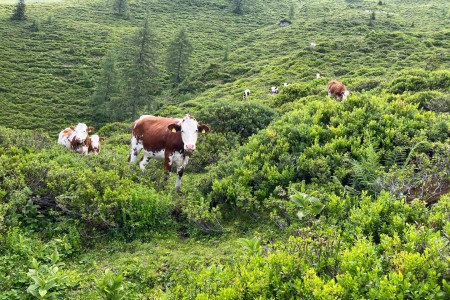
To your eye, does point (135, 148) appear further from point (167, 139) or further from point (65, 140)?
point (65, 140)

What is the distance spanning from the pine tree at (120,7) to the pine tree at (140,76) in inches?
1792

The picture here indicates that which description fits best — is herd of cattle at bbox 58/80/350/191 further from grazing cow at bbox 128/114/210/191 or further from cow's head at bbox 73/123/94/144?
cow's head at bbox 73/123/94/144

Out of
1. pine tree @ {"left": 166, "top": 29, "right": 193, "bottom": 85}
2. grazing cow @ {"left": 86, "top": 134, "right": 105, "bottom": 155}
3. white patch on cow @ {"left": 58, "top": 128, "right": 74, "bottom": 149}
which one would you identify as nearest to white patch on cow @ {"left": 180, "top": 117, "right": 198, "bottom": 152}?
grazing cow @ {"left": 86, "top": 134, "right": 105, "bottom": 155}

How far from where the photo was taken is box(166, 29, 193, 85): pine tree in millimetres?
53031

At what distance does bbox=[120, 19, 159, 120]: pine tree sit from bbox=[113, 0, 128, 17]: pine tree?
45529mm

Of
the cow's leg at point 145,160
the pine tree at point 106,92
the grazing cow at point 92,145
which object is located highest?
the cow's leg at point 145,160

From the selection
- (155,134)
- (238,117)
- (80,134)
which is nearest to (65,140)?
(80,134)

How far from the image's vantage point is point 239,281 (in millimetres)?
4105

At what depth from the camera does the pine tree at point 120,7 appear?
285 ft

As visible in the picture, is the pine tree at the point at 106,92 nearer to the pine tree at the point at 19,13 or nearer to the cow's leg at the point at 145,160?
the cow's leg at the point at 145,160

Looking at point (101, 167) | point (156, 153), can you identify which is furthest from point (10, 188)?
point (156, 153)

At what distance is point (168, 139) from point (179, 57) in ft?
148

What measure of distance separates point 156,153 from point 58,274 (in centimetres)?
585

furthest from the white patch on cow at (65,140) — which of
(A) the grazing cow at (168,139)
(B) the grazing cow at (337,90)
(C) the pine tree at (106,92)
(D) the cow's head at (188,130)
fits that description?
(C) the pine tree at (106,92)
